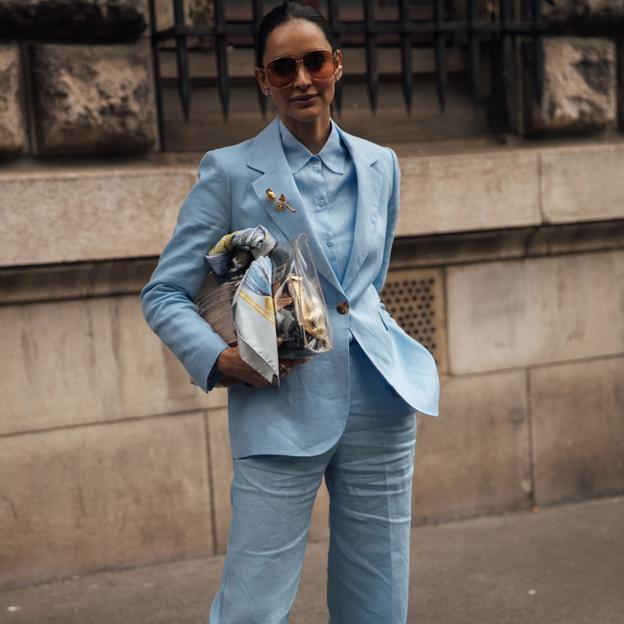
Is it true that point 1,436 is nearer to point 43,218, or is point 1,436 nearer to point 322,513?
point 43,218

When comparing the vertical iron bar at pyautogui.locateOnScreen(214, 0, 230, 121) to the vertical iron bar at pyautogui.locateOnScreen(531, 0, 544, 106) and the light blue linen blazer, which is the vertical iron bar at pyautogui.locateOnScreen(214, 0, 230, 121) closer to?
the vertical iron bar at pyautogui.locateOnScreen(531, 0, 544, 106)

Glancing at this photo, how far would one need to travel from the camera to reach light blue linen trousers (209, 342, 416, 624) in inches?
105

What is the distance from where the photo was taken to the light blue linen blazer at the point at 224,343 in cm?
264

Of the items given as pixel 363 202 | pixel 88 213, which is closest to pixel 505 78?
pixel 88 213

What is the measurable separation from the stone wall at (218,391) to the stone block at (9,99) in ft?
0.42

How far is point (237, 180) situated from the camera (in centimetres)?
267

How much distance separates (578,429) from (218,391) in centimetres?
176

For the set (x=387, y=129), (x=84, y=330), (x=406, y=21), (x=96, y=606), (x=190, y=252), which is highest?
(x=406, y=21)

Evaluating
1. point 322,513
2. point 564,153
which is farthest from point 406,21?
Result: point 322,513

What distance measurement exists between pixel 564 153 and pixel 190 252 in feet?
9.80

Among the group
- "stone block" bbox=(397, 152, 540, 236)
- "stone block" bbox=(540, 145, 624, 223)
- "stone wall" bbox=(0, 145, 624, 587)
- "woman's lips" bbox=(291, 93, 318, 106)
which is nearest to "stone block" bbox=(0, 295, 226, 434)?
"stone wall" bbox=(0, 145, 624, 587)

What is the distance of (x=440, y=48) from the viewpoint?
5125 mm

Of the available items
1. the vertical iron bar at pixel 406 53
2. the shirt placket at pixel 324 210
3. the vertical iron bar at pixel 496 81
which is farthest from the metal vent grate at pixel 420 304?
the shirt placket at pixel 324 210

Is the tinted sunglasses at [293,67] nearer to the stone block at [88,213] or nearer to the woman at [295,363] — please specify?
the woman at [295,363]
